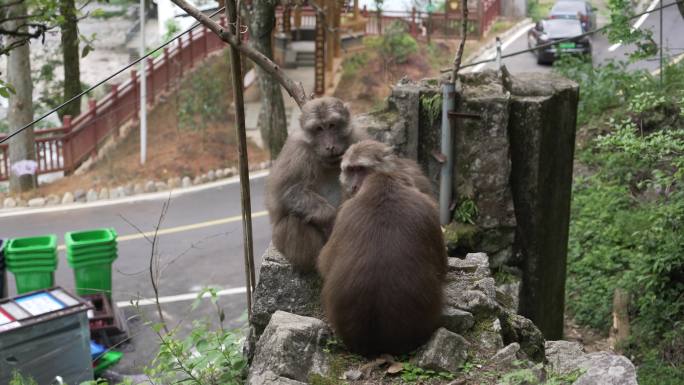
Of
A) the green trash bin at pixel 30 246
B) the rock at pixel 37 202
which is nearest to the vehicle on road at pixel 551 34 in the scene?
the rock at pixel 37 202

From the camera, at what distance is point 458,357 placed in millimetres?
3939

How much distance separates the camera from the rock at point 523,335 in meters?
4.42

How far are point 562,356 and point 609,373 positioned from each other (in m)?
0.70

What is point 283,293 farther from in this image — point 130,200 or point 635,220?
point 130,200

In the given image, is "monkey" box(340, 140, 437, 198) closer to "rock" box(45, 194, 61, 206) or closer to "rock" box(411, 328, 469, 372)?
"rock" box(411, 328, 469, 372)

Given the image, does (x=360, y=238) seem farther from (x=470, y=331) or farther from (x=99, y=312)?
(x=99, y=312)

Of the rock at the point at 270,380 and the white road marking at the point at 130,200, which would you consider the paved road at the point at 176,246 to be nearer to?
the white road marking at the point at 130,200

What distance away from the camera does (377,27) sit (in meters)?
28.0

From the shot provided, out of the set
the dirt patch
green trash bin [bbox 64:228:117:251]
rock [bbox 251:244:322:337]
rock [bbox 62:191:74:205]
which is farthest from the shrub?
Result: rock [bbox 251:244:322:337]

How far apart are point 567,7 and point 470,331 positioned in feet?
84.9

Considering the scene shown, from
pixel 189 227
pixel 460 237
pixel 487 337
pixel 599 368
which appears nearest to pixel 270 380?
pixel 487 337

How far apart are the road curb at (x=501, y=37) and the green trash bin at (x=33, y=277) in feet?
56.9

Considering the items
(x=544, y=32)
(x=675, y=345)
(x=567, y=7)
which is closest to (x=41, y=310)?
(x=675, y=345)

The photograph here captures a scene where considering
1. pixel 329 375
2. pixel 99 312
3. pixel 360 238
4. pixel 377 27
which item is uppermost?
pixel 377 27
